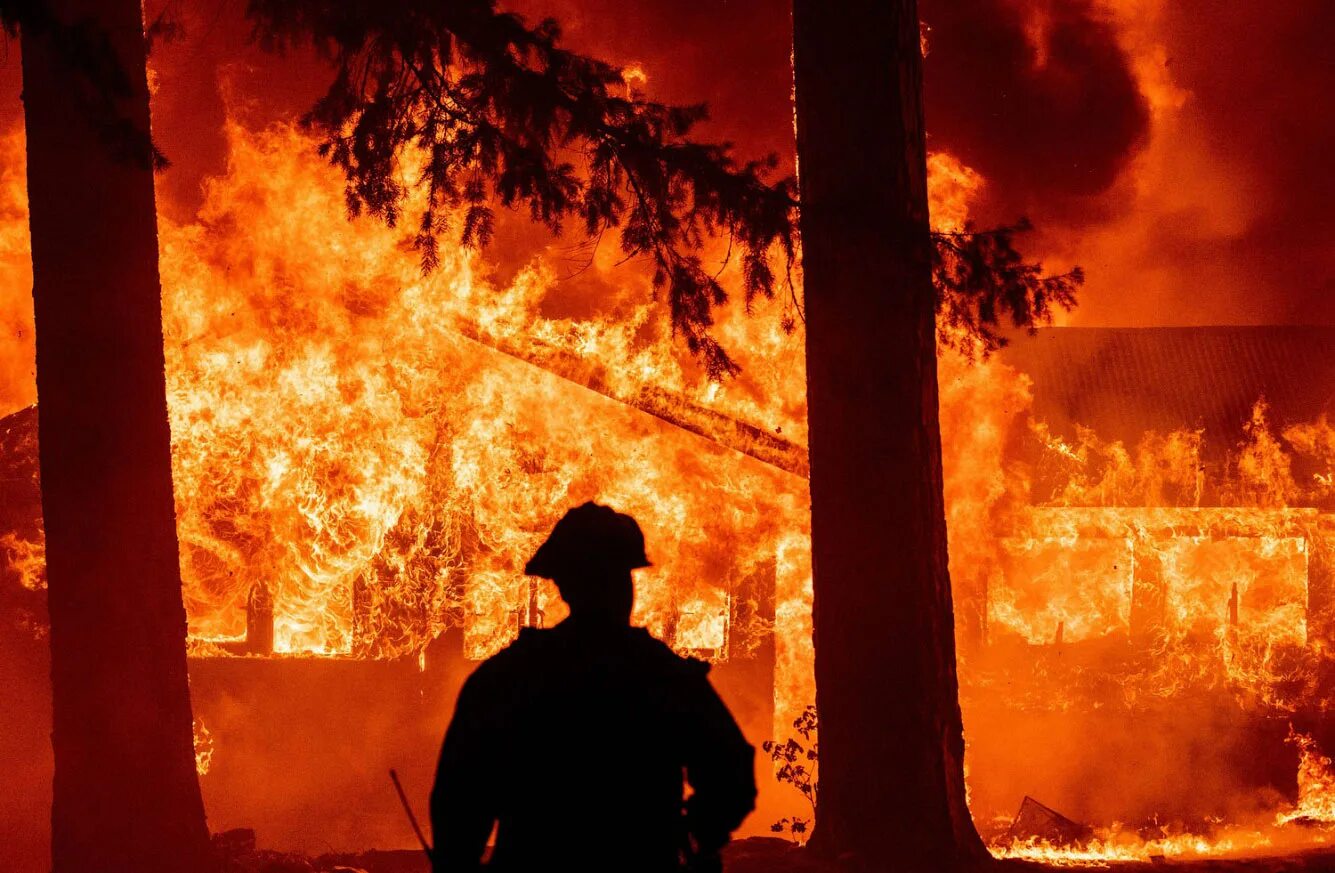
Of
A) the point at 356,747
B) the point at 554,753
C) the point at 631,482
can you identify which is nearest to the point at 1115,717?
the point at 631,482

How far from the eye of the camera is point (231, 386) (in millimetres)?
14117

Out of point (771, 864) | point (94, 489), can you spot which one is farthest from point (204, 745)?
point (771, 864)

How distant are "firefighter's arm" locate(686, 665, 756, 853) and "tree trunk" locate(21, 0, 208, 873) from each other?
448 centimetres

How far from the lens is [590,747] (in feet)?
8.73

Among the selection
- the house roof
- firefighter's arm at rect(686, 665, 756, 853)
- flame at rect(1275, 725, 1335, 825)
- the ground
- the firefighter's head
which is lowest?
flame at rect(1275, 725, 1335, 825)

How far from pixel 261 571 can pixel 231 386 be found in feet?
9.03

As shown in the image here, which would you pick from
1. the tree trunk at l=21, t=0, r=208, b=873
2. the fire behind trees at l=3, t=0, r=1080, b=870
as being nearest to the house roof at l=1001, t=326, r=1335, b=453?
the fire behind trees at l=3, t=0, r=1080, b=870

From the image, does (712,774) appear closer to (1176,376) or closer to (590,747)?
(590,747)

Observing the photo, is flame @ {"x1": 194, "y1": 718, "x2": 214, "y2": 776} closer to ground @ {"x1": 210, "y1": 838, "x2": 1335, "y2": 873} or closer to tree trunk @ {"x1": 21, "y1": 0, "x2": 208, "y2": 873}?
ground @ {"x1": 210, "y1": 838, "x2": 1335, "y2": 873}

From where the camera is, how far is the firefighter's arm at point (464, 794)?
2.54 m

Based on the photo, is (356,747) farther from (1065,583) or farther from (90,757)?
(1065,583)

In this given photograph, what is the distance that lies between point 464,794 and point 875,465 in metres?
3.64

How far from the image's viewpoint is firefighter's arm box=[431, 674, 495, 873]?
254 cm

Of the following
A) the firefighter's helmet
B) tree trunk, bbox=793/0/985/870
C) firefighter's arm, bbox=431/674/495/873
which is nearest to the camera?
firefighter's arm, bbox=431/674/495/873
